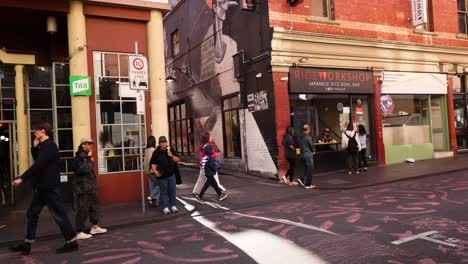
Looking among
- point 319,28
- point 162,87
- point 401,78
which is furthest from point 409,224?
point 401,78

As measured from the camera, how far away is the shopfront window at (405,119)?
1536 cm

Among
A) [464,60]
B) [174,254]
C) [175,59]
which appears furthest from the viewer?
[175,59]

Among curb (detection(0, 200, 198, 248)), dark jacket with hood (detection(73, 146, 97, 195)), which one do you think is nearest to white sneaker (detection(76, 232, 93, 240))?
curb (detection(0, 200, 198, 248))

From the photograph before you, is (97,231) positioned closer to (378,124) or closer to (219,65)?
(219,65)

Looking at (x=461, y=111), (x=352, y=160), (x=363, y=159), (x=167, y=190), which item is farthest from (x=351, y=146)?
(x=461, y=111)

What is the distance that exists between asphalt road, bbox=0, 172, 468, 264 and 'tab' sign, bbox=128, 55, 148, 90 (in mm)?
2880

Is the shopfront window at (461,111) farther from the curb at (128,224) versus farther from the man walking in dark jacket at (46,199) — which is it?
the man walking in dark jacket at (46,199)

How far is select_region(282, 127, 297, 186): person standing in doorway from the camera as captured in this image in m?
11.5

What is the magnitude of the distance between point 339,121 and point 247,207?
6.92m

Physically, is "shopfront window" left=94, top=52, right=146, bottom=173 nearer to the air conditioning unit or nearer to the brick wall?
the brick wall

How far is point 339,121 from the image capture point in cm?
1449

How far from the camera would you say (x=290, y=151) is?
1152cm

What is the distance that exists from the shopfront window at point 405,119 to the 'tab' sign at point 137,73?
33.1 ft

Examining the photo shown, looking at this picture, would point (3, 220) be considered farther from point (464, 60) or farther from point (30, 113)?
→ point (464, 60)
